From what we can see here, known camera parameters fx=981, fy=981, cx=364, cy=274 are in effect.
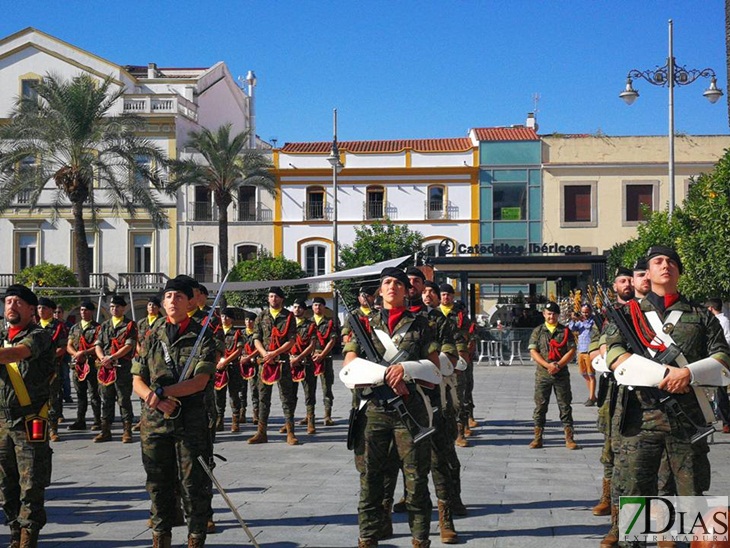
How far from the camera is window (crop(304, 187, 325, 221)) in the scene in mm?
51156

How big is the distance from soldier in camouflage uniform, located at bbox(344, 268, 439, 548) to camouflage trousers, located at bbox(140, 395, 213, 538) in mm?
1118

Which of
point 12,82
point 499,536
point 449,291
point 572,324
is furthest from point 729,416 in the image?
point 12,82

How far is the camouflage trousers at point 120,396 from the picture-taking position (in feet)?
46.2

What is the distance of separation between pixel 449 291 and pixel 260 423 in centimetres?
356

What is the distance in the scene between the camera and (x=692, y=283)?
57.5 ft

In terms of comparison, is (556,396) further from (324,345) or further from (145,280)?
(145,280)

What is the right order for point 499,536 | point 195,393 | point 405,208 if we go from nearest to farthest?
point 195,393 < point 499,536 < point 405,208

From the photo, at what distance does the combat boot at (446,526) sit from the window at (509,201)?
43697 mm

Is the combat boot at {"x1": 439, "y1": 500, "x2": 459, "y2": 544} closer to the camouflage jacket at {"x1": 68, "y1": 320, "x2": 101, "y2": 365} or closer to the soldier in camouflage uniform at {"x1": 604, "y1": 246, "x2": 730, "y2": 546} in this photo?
the soldier in camouflage uniform at {"x1": 604, "y1": 246, "x2": 730, "y2": 546}

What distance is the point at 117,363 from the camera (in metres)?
14.5

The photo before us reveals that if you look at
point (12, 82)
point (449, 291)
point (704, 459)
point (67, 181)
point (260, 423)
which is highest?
point (12, 82)

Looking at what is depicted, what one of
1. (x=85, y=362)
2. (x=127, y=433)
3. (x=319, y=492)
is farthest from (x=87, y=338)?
(x=319, y=492)

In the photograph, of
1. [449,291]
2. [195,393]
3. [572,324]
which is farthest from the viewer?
[572,324]

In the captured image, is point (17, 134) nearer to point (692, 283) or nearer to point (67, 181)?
point (67, 181)
